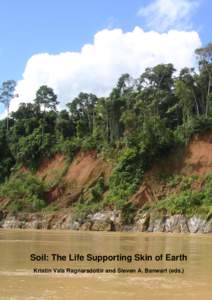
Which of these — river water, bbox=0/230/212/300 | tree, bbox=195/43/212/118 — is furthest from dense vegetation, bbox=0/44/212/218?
river water, bbox=0/230/212/300

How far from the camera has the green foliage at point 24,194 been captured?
61.3 meters

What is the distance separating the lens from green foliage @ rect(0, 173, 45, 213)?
61344mm

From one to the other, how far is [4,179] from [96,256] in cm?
5664

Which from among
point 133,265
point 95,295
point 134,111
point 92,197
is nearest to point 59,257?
point 133,265

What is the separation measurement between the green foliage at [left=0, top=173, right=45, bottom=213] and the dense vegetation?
12 cm

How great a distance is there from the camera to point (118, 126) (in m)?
66.9

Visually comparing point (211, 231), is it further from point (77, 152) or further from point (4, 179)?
point (4, 179)

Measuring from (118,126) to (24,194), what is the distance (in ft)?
46.6

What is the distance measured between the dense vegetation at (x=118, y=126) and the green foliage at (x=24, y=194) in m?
0.12

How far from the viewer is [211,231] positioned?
43.5 m

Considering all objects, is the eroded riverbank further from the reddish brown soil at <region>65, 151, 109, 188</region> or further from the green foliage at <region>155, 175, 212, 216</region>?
the reddish brown soil at <region>65, 151, 109, 188</region>

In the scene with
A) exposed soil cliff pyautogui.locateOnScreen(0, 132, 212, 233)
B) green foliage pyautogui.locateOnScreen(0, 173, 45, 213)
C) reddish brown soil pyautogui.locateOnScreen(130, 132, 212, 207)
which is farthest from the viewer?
green foliage pyautogui.locateOnScreen(0, 173, 45, 213)

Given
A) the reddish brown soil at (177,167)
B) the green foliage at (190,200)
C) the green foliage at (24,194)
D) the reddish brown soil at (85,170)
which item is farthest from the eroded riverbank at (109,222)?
the reddish brown soil at (85,170)

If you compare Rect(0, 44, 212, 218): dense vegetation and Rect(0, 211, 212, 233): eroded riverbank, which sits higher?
Rect(0, 44, 212, 218): dense vegetation
